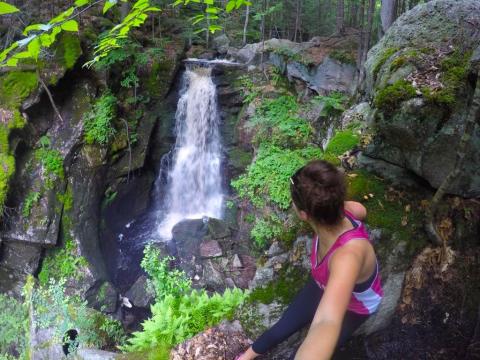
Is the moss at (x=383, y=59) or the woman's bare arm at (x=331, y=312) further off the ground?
the moss at (x=383, y=59)

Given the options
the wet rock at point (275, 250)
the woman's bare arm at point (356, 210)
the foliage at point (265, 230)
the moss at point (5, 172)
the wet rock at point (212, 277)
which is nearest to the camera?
the woman's bare arm at point (356, 210)

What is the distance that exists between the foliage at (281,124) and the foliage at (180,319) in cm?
696

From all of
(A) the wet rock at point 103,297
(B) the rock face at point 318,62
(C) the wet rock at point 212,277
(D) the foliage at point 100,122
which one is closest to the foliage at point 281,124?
(B) the rock face at point 318,62

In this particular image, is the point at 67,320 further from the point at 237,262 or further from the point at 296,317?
the point at 296,317

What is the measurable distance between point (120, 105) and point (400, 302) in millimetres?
10615

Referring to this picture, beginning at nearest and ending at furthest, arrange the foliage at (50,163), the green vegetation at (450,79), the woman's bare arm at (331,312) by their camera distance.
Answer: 1. the woman's bare arm at (331,312)
2. the green vegetation at (450,79)
3. the foliage at (50,163)

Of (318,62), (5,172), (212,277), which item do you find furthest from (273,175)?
(5,172)

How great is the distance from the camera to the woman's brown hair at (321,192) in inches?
71.9

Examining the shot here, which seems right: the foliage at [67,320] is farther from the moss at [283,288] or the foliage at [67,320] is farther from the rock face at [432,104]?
the rock face at [432,104]

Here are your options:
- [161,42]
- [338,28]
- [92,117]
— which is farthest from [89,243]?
[338,28]

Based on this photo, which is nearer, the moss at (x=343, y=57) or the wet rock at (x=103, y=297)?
the wet rock at (x=103, y=297)

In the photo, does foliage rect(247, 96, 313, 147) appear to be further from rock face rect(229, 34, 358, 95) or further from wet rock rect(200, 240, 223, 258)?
wet rock rect(200, 240, 223, 258)

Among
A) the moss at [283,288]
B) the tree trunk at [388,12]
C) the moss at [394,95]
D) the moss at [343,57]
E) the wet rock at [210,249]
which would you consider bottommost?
the wet rock at [210,249]

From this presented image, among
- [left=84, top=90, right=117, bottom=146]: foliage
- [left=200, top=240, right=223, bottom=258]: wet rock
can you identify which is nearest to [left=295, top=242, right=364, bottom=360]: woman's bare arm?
[left=200, top=240, right=223, bottom=258]: wet rock
